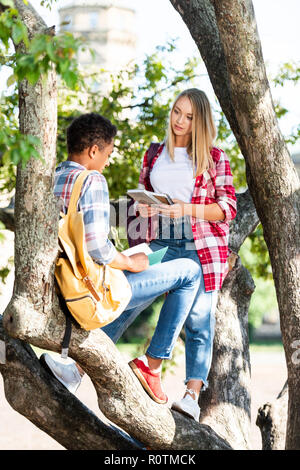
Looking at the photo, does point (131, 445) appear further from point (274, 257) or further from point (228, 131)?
point (228, 131)

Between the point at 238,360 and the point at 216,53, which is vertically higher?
the point at 216,53

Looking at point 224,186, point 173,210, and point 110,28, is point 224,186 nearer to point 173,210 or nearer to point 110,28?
point 173,210

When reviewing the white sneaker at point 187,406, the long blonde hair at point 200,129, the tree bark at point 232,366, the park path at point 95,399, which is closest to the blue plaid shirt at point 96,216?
the long blonde hair at point 200,129

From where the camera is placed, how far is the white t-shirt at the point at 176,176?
4.12 metres

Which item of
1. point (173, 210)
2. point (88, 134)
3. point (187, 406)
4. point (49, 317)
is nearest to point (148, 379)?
point (187, 406)

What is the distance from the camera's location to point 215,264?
3977 millimetres

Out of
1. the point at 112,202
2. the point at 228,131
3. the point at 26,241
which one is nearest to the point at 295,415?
the point at 26,241

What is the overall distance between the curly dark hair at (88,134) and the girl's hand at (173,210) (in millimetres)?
608

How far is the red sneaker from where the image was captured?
3.73 m

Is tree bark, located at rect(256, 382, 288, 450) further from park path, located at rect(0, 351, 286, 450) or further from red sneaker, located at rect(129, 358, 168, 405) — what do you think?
park path, located at rect(0, 351, 286, 450)

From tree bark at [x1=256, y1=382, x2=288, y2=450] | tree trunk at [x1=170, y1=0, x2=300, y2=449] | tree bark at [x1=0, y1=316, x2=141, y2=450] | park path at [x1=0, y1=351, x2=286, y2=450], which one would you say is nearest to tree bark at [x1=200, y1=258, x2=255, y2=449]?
tree bark at [x1=256, y1=382, x2=288, y2=450]

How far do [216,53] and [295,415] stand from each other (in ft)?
7.81

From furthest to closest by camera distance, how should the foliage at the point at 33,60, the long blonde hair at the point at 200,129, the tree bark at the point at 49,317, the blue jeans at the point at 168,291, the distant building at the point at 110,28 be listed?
the distant building at the point at 110,28 → the long blonde hair at the point at 200,129 → the blue jeans at the point at 168,291 → the tree bark at the point at 49,317 → the foliage at the point at 33,60

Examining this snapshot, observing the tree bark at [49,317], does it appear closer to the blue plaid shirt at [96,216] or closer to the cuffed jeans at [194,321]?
the blue plaid shirt at [96,216]
